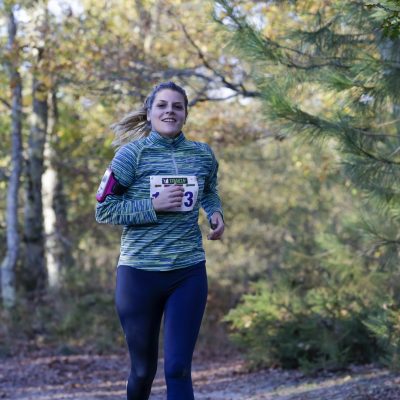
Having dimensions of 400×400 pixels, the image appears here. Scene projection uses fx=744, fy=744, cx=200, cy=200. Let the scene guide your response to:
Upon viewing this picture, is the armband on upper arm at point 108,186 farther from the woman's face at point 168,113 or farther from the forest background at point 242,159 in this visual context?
the forest background at point 242,159

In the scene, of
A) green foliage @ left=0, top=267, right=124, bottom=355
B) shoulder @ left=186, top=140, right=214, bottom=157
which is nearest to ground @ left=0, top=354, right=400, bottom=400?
green foliage @ left=0, top=267, right=124, bottom=355

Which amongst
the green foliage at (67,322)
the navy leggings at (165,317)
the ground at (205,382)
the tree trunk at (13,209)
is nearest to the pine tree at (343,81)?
the ground at (205,382)

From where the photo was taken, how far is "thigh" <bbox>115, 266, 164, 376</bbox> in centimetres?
385

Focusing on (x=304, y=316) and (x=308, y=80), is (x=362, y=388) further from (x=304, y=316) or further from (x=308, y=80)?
(x=308, y=80)

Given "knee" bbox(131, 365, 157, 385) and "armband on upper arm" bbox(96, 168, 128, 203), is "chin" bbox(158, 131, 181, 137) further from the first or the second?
"knee" bbox(131, 365, 157, 385)

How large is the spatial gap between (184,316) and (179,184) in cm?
68

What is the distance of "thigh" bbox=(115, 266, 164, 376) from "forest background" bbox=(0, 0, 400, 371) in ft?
5.68

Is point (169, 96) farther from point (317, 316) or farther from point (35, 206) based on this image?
point (35, 206)

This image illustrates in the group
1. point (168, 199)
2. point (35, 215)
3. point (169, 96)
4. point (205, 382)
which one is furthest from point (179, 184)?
point (35, 215)

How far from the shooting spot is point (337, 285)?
888 cm

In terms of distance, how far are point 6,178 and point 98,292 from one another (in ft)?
9.03

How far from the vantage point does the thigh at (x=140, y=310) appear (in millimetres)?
3848

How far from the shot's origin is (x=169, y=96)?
13.4 feet

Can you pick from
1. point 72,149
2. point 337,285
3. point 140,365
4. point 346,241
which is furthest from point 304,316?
point 72,149
